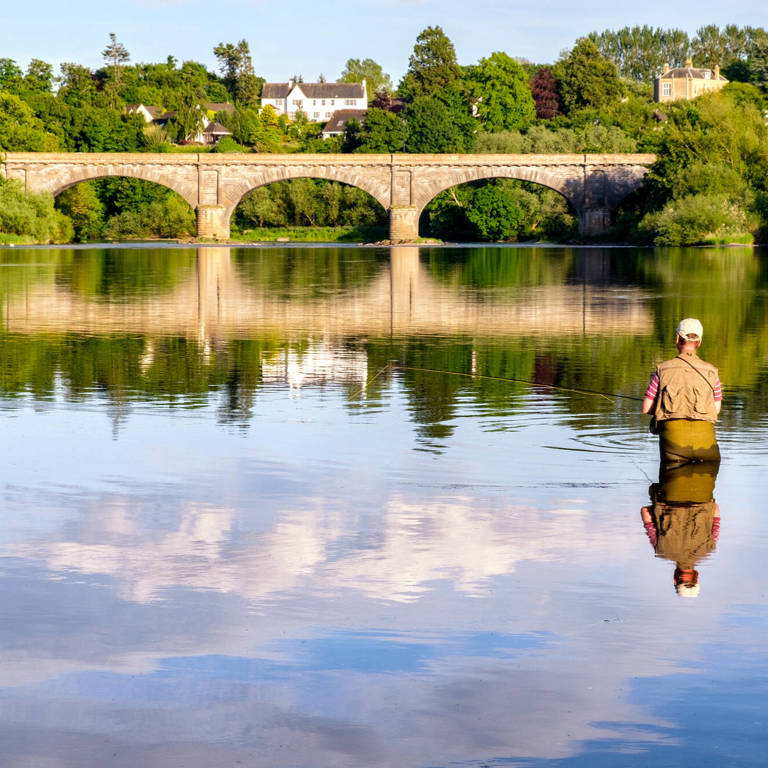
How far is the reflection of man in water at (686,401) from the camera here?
11.4 metres

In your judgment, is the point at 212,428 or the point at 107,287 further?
the point at 107,287

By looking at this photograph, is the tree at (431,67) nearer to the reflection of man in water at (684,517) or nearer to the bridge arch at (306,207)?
the bridge arch at (306,207)

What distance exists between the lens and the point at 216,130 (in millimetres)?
170375

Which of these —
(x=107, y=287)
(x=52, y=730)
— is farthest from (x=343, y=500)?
(x=107, y=287)

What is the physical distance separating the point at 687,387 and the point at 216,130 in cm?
16350

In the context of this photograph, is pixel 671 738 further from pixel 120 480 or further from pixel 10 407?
pixel 10 407

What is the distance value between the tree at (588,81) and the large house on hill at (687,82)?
3530 centimetres

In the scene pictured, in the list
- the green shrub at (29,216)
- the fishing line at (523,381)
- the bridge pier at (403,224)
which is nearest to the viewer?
the fishing line at (523,381)

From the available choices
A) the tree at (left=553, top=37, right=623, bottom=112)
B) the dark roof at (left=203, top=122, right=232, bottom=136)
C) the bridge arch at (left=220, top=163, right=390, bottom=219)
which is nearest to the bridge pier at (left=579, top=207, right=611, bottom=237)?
the bridge arch at (left=220, top=163, right=390, bottom=219)

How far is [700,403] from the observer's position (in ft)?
37.4

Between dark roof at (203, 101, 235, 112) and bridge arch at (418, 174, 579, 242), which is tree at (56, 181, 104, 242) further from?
dark roof at (203, 101, 235, 112)

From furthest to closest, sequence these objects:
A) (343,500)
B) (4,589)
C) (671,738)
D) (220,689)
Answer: (343,500) → (4,589) → (220,689) → (671,738)

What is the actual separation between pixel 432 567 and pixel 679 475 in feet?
11.7

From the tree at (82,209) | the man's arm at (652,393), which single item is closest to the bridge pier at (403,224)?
the tree at (82,209)
